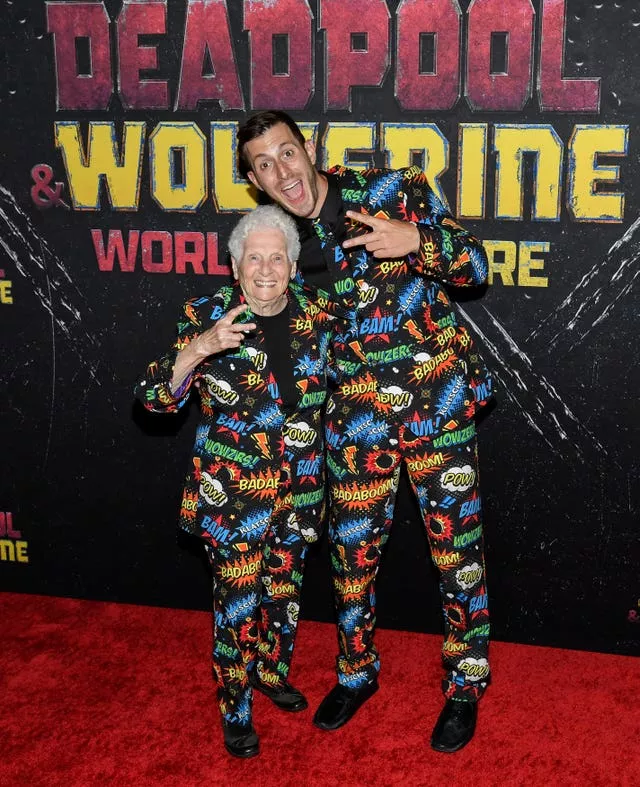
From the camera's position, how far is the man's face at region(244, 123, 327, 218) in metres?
2.79

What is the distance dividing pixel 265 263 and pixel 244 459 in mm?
582

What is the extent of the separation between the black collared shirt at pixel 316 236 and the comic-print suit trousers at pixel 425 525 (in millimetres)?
428

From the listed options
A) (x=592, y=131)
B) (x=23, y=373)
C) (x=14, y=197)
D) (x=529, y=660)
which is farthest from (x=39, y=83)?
(x=529, y=660)

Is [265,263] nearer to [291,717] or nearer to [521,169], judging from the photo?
[521,169]

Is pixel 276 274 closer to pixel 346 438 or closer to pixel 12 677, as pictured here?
pixel 346 438

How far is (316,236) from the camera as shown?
9.42 feet

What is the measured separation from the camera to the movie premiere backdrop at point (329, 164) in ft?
10.5

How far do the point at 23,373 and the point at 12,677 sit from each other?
1200mm

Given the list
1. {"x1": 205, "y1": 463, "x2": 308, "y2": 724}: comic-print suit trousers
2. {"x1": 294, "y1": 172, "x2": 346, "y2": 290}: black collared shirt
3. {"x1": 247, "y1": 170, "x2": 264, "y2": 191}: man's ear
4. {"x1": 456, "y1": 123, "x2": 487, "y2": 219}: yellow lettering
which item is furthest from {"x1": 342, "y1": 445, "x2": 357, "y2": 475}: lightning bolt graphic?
{"x1": 456, "y1": 123, "x2": 487, "y2": 219}: yellow lettering

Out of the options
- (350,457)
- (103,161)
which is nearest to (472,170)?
(350,457)

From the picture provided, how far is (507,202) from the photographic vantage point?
3.29 meters

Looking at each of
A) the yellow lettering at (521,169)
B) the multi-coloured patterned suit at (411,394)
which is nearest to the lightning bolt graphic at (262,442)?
the multi-coloured patterned suit at (411,394)

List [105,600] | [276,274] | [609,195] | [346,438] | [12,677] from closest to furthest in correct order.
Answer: [276,274], [346,438], [609,195], [12,677], [105,600]

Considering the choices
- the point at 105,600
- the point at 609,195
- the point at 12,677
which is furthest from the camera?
the point at 105,600
